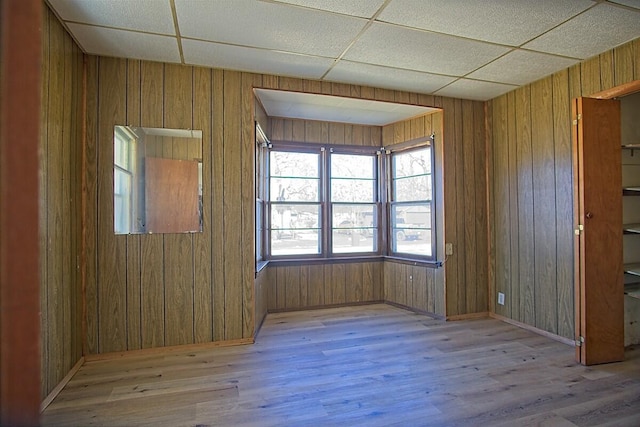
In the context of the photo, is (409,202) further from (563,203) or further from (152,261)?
(152,261)

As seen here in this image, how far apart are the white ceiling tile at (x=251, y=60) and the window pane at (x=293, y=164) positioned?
129 cm

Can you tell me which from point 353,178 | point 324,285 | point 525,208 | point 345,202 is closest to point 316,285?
point 324,285

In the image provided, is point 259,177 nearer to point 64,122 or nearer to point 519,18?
point 64,122

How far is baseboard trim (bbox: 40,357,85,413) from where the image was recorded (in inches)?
86.4

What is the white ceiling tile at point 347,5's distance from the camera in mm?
2207

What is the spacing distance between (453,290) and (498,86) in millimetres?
2334

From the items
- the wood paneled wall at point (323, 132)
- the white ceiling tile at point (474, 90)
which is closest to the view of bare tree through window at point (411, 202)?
the wood paneled wall at point (323, 132)

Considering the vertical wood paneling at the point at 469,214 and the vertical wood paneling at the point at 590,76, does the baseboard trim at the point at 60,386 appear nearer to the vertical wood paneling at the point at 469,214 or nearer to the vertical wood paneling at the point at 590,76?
the vertical wood paneling at the point at 469,214

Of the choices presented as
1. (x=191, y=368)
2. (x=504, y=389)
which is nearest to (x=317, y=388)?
(x=191, y=368)

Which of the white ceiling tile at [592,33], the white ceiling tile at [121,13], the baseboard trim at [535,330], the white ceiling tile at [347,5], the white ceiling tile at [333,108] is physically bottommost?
the baseboard trim at [535,330]

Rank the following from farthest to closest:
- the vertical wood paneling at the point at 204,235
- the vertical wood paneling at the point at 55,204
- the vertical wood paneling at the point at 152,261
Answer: the vertical wood paneling at the point at 204,235
the vertical wood paneling at the point at 152,261
the vertical wood paneling at the point at 55,204

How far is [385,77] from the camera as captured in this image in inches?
136

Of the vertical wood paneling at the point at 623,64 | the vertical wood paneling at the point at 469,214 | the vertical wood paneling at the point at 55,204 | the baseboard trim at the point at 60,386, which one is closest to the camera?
the baseboard trim at the point at 60,386

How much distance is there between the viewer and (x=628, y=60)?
2760 millimetres
